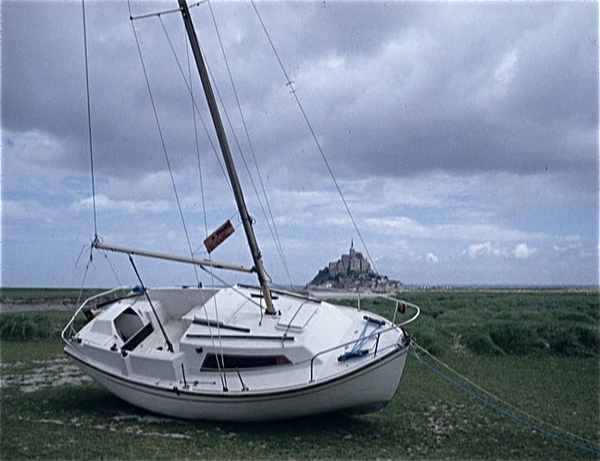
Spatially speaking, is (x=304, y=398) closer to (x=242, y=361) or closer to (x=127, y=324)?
(x=242, y=361)

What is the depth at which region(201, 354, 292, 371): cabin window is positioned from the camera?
34.6 ft

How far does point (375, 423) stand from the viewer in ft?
35.2

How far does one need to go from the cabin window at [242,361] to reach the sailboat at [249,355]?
18mm

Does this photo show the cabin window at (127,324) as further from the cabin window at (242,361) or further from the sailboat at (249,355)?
the cabin window at (242,361)

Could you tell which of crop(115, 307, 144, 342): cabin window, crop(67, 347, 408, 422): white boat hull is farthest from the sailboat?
crop(115, 307, 144, 342): cabin window

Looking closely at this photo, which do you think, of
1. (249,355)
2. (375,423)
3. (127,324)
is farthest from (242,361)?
(127,324)

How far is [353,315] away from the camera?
1291 cm

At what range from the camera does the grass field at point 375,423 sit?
922 centimetres

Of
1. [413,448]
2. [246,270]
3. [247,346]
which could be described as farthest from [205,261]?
[413,448]

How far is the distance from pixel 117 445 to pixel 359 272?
20.6 feet

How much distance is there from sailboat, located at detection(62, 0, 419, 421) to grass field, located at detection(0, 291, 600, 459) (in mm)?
497

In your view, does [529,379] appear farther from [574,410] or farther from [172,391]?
[172,391]

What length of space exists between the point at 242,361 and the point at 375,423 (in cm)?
273

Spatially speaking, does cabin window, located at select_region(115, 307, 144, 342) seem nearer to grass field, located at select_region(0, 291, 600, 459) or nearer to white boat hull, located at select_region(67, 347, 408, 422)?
grass field, located at select_region(0, 291, 600, 459)
